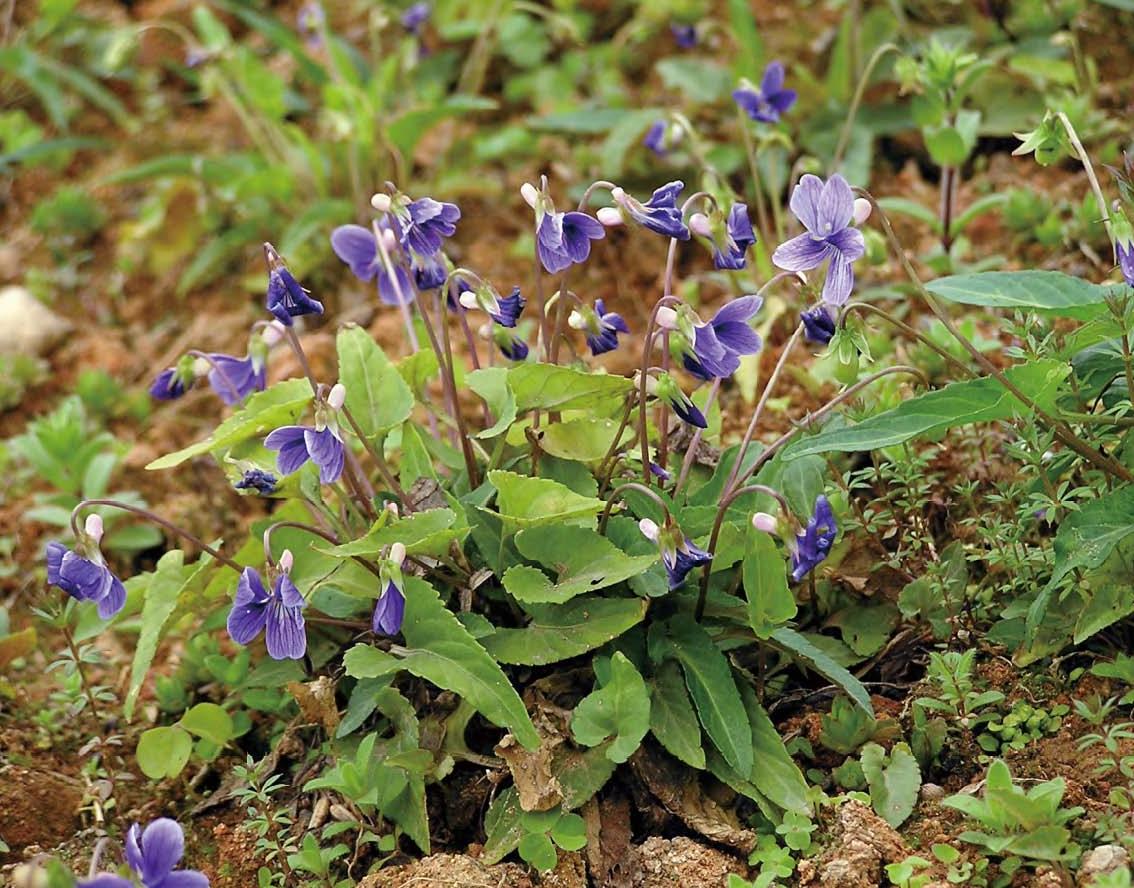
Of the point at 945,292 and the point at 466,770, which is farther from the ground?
the point at 945,292

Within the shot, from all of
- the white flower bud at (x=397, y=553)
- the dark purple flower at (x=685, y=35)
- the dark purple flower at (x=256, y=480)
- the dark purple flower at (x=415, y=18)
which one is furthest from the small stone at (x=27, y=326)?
the white flower bud at (x=397, y=553)

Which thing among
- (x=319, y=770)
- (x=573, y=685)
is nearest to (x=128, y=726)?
(x=319, y=770)

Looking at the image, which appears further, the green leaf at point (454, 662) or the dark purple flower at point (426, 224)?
the dark purple flower at point (426, 224)

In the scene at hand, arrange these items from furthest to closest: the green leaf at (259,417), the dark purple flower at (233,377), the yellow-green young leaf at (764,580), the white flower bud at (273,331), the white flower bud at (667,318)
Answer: the dark purple flower at (233,377), the white flower bud at (273,331), the green leaf at (259,417), the white flower bud at (667,318), the yellow-green young leaf at (764,580)

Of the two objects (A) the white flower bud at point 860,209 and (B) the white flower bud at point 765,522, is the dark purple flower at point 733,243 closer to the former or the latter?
(A) the white flower bud at point 860,209

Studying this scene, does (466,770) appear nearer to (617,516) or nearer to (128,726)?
(617,516)

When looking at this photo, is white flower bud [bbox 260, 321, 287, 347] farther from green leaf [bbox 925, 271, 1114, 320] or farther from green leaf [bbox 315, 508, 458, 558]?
green leaf [bbox 925, 271, 1114, 320]

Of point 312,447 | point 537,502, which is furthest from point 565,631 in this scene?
point 312,447

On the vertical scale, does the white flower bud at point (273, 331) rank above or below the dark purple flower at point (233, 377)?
above
